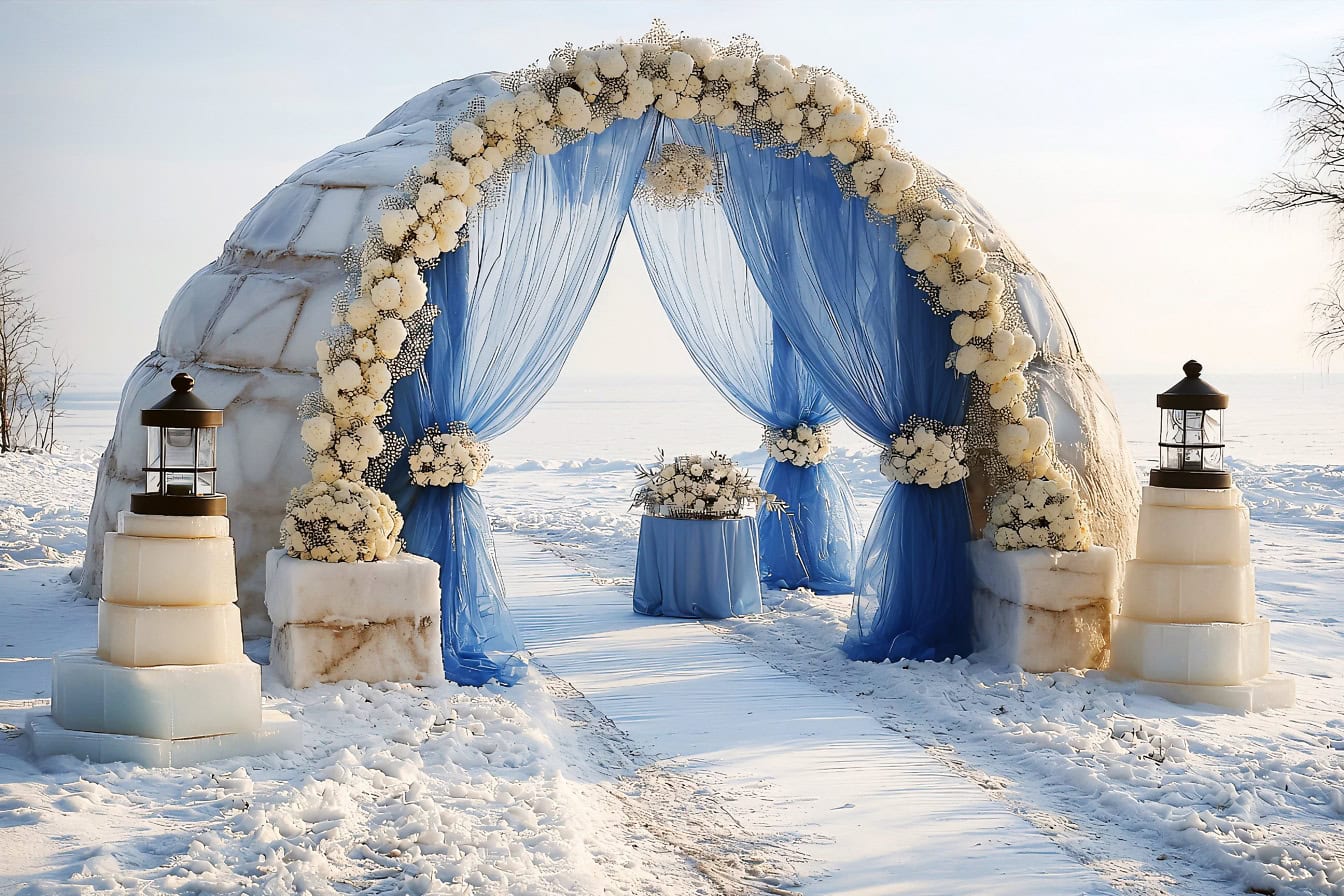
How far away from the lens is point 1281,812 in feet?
12.6

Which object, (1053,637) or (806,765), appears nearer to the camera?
(806,765)

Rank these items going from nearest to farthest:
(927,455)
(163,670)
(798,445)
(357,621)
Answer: (163,670)
(357,621)
(927,455)
(798,445)

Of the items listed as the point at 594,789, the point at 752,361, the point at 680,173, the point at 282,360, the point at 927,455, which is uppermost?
the point at 680,173

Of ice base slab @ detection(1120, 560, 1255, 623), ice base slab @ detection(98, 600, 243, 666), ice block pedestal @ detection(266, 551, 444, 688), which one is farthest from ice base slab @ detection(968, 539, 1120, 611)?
ice base slab @ detection(98, 600, 243, 666)

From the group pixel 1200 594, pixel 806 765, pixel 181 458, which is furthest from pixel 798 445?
pixel 181 458

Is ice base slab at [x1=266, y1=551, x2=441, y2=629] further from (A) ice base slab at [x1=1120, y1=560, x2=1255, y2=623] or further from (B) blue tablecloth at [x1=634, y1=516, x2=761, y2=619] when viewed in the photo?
(A) ice base slab at [x1=1120, y1=560, x2=1255, y2=623]

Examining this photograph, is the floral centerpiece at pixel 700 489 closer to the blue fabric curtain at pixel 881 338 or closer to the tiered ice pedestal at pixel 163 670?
the blue fabric curtain at pixel 881 338

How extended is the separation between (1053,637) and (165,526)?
3.72 metres

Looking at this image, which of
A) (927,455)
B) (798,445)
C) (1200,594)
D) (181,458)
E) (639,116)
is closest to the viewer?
(181,458)

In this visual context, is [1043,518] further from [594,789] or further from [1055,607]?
[594,789]

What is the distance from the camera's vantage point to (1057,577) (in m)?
5.47

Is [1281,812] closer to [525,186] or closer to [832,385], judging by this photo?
[832,385]

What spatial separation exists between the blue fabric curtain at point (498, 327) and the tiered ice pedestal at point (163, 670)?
1365mm

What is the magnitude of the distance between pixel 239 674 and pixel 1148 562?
3.76 meters
